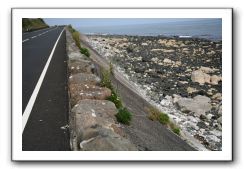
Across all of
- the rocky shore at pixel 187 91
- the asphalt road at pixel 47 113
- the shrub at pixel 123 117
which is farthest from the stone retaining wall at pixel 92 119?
the rocky shore at pixel 187 91

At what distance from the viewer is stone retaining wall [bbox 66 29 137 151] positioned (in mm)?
4816

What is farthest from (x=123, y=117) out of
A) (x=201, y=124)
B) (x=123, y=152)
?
(x=201, y=124)

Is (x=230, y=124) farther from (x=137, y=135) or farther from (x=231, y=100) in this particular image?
(x=137, y=135)

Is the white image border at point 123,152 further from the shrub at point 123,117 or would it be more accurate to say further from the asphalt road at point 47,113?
the shrub at point 123,117

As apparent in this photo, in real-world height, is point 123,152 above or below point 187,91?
below

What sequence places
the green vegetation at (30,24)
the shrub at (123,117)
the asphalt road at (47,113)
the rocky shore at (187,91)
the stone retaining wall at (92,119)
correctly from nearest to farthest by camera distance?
the stone retaining wall at (92,119)
the asphalt road at (47,113)
the shrub at (123,117)
the green vegetation at (30,24)
the rocky shore at (187,91)

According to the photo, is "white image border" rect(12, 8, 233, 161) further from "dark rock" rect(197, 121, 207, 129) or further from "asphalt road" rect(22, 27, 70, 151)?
"dark rock" rect(197, 121, 207, 129)

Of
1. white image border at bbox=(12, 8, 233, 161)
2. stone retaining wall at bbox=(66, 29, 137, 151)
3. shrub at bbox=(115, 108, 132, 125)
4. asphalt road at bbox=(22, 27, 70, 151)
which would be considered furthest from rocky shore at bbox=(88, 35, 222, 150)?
asphalt road at bbox=(22, 27, 70, 151)

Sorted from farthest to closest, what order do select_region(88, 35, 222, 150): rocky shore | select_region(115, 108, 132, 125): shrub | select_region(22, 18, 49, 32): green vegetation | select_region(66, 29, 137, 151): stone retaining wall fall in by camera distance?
select_region(88, 35, 222, 150): rocky shore
select_region(22, 18, 49, 32): green vegetation
select_region(115, 108, 132, 125): shrub
select_region(66, 29, 137, 151): stone retaining wall

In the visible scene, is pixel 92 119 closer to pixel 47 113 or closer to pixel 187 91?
pixel 47 113

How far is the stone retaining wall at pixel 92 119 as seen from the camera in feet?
15.8

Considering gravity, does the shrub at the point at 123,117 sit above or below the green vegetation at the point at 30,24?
below

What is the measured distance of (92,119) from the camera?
5.36 meters

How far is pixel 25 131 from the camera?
5.68 m
